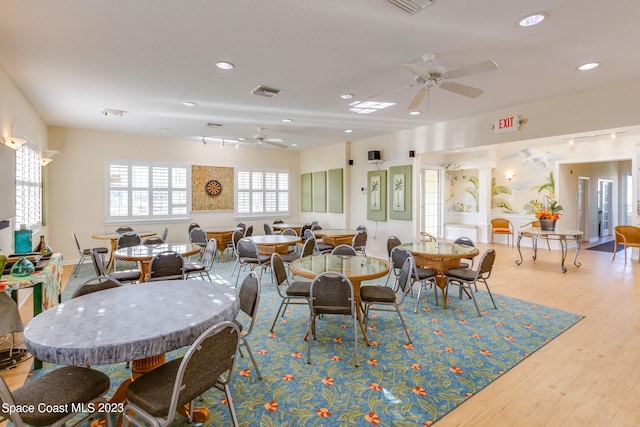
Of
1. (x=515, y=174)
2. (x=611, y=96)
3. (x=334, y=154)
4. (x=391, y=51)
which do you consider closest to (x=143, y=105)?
(x=391, y=51)

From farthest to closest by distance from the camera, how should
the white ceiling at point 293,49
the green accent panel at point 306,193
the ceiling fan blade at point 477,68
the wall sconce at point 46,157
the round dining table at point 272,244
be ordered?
the green accent panel at point 306,193, the wall sconce at point 46,157, the round dining table at point 272,244, the ceiling fan blade at point 477,68, the white ceiling at point 293,49

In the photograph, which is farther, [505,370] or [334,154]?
[334,154]

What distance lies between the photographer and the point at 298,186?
34.2 feet

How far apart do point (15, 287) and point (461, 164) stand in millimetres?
10633

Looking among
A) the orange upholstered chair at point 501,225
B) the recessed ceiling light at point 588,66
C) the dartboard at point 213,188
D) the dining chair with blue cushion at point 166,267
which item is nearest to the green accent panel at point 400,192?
the recessed ceiling light at point 588,66

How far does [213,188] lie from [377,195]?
4431 mm

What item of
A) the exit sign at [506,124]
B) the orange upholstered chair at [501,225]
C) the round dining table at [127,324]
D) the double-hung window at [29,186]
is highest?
the exit sign at [506,124]

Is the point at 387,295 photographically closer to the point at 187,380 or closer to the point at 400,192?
the point at 187,380

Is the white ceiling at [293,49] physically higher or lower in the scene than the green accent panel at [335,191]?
higher

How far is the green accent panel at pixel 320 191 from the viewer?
9.35 meters

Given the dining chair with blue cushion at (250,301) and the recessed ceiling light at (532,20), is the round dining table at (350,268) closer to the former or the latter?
the dining chair with blue cushion at (250,301)

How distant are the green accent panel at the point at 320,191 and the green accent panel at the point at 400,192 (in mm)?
2269

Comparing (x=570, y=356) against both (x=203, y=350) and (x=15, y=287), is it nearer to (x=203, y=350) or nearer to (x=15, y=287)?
(x=203, y=350)

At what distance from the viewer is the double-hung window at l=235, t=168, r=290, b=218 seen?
9398 millimetres
